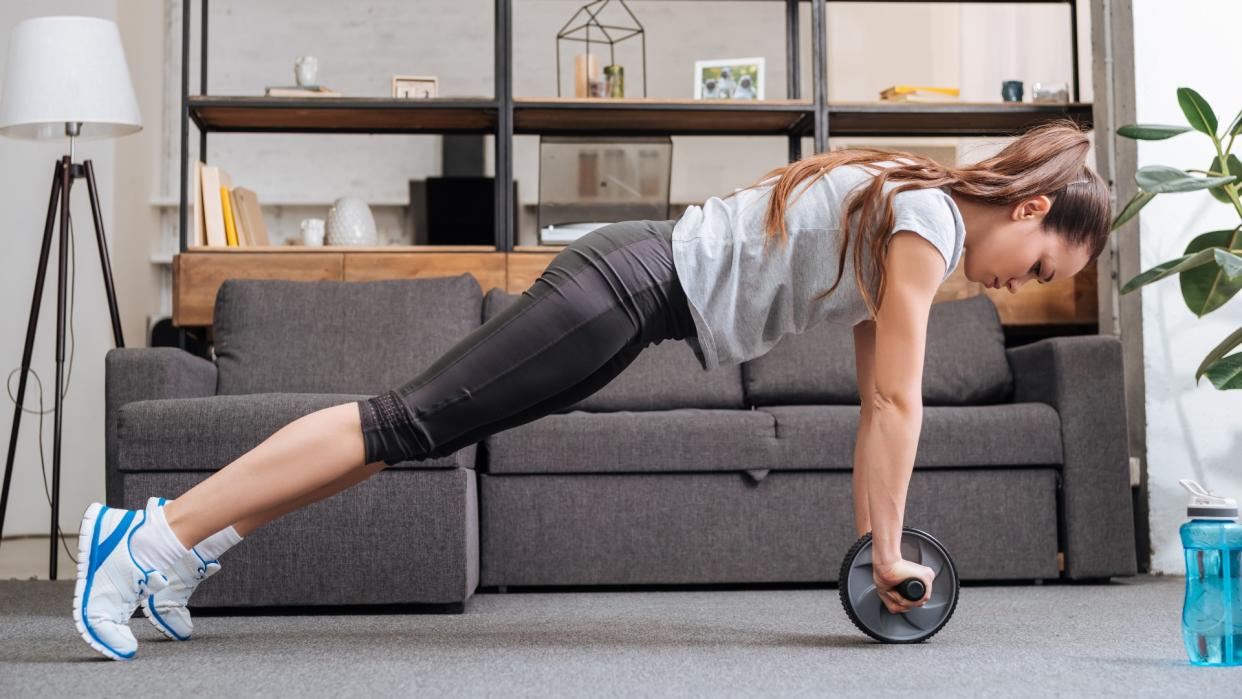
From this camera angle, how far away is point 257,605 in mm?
2281

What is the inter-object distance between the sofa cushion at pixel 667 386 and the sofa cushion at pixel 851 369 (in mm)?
70

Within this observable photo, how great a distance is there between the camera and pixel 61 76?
332cm

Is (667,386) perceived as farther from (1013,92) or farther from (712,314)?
(1013,92)

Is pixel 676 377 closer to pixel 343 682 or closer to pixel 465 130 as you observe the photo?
pixel 465 130

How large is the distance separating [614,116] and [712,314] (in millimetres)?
2261

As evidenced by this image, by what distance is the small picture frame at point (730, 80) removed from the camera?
387 cm

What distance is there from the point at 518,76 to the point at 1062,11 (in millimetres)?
3165

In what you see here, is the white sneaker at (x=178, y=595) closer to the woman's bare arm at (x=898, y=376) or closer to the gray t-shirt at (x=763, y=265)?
the gray t-shirt at (x=763, y=265)

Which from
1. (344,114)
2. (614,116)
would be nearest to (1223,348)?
(614,116)

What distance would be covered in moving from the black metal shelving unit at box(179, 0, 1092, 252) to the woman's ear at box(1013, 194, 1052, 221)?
6.66 feet

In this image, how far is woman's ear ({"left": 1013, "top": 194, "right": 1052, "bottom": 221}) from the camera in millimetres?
1689

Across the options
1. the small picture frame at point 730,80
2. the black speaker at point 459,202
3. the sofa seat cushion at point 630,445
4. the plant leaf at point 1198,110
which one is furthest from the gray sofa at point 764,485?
the black speaker at point 459,202

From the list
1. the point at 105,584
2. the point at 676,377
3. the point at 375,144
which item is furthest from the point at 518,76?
the point at 105,584

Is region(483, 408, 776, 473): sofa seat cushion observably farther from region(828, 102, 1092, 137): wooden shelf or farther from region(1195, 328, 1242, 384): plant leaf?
region(828, 102, 1092, 137): wooden shelf
